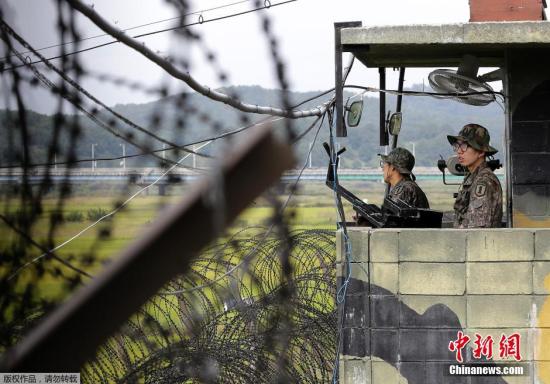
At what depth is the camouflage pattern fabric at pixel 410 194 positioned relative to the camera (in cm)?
779

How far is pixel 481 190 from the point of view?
20.9 feet

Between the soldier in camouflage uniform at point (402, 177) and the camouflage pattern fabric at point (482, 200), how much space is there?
1.24 meters

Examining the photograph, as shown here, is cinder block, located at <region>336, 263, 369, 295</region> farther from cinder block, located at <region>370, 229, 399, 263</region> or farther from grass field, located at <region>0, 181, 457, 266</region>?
grass field, located at <region>0, 181, 457, 266</region>

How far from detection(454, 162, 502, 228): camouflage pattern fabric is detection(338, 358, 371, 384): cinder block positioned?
1131 mm

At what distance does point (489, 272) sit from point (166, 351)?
1.97m

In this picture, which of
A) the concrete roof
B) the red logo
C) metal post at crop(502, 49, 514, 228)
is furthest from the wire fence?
metal post at crop(502, 49, 514, 228)

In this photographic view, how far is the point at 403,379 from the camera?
18.9ft

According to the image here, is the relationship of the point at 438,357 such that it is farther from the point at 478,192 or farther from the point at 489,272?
the point at 478,192

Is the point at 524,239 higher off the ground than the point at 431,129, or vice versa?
the point at 431,129

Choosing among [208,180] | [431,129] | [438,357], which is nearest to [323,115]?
[438,357]

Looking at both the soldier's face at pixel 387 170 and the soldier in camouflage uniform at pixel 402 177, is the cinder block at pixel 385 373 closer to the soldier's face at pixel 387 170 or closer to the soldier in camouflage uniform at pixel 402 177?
the soldier in camouflage uniform at pixel 402 177

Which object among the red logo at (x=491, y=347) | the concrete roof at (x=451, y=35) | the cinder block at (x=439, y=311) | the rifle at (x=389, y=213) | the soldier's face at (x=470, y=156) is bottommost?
the red logo at (x=491, y=347)

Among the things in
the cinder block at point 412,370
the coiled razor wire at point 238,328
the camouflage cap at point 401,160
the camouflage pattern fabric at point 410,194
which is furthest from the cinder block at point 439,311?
the camouflage cap at point 401,160

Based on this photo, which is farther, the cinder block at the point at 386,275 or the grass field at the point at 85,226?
the cinder block at the point at 386,275
